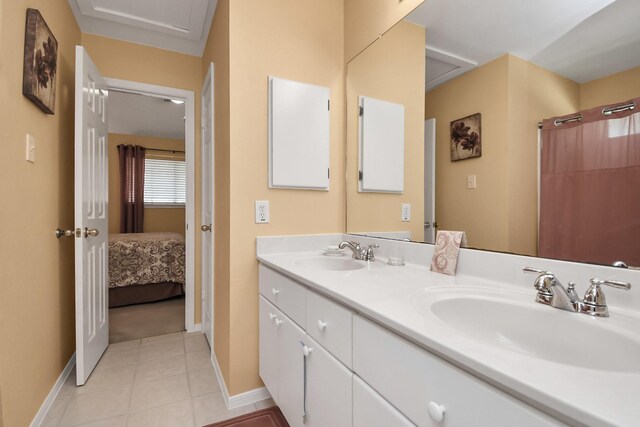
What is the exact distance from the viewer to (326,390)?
0.96 m

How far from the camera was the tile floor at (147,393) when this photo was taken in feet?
5.00

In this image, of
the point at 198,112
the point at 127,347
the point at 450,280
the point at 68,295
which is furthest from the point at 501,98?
the point at 127,347

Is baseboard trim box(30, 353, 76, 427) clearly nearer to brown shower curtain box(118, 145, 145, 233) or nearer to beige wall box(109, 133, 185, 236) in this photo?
brown shower curtain box(118, 145, 145, 233)

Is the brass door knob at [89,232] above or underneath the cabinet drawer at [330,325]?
above

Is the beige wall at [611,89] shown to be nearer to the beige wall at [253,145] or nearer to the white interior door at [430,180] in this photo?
the white interior door at [430,180]

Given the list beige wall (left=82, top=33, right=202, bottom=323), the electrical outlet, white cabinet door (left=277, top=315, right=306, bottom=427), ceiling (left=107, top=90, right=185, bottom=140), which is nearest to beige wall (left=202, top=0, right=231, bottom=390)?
the electrical outlet

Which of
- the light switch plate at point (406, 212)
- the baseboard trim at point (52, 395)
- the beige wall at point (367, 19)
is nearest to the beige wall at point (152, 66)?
the baseboard trim at point (52, 395)

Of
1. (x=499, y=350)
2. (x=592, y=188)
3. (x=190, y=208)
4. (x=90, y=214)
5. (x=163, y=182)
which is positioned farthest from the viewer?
(x=163, y=182)

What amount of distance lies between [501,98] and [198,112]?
234 centimetres

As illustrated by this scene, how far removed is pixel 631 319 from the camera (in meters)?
0.67

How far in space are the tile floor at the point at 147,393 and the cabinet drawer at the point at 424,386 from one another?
3.83 ft

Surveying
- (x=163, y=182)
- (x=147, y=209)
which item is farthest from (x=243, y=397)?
(x=163, y=182)

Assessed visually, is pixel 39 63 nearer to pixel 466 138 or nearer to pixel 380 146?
pixel 380 146

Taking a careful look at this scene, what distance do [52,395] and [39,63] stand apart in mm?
1734
